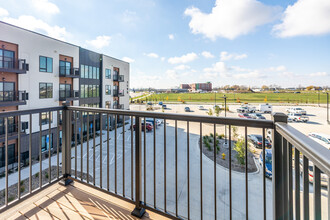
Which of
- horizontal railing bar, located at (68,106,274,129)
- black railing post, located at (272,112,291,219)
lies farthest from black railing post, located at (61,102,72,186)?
Result: black railing post, located at (272,112,291,219)

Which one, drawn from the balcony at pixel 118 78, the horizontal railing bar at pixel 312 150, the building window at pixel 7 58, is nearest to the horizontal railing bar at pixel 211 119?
the horizontal railing bar at pixel 312 150

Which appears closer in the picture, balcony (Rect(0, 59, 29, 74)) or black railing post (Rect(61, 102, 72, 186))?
black railing post (Rect(61, 102, 72, 186))

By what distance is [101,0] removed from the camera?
6.18 meters

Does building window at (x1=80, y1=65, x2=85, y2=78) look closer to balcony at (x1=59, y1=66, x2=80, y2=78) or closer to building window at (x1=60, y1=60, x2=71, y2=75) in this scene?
balcony at (x1=59, y1=66, x2=80, y2=78)

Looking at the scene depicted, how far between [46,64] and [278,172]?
485 inches

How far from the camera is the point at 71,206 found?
149 cm

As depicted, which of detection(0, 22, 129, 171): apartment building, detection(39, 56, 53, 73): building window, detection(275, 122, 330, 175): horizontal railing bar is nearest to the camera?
detection(275, 122, 330, 175): horizontal railing bar

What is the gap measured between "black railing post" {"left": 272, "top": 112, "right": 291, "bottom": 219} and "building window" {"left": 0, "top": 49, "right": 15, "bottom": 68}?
11.1 m

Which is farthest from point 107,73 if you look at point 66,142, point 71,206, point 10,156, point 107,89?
point 71,206

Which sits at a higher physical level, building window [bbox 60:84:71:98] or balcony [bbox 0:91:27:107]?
building window [bbox 60:84:71:98]

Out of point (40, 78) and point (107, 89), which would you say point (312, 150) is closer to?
point (40, 78)

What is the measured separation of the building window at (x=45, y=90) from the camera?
9.57 meters

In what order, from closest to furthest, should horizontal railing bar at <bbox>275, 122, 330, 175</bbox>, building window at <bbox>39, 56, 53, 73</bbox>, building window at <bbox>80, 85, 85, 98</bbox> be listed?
horizontal railing bar at <bbox>275, 122, 330, 175</bbox>
building window at <bbox>39, 56, 53, 73</bbox>
building window at <bbox>80, 85, 85, 98</bbox>

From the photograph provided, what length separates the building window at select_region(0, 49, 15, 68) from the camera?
25.4 feet
